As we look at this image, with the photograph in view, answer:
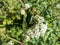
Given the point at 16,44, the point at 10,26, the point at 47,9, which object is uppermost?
the point at 47,9

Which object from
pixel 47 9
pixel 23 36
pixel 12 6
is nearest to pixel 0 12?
pixel 12 6

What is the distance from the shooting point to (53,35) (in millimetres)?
3490

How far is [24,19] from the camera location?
11.6 feet

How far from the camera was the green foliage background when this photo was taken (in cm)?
346

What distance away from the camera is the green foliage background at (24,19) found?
3.46 metres

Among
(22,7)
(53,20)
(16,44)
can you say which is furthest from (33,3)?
(16,44)

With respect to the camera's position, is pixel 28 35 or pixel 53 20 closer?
pixel 28 35

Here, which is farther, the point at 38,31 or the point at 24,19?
the point at 24,19

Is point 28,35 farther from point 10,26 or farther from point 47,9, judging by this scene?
point 47,9

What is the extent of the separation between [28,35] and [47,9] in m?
0.61

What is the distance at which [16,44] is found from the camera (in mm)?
3449

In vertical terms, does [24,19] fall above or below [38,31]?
above

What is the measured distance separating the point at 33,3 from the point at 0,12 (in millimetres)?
601

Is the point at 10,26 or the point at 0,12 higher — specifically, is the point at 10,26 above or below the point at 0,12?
below
